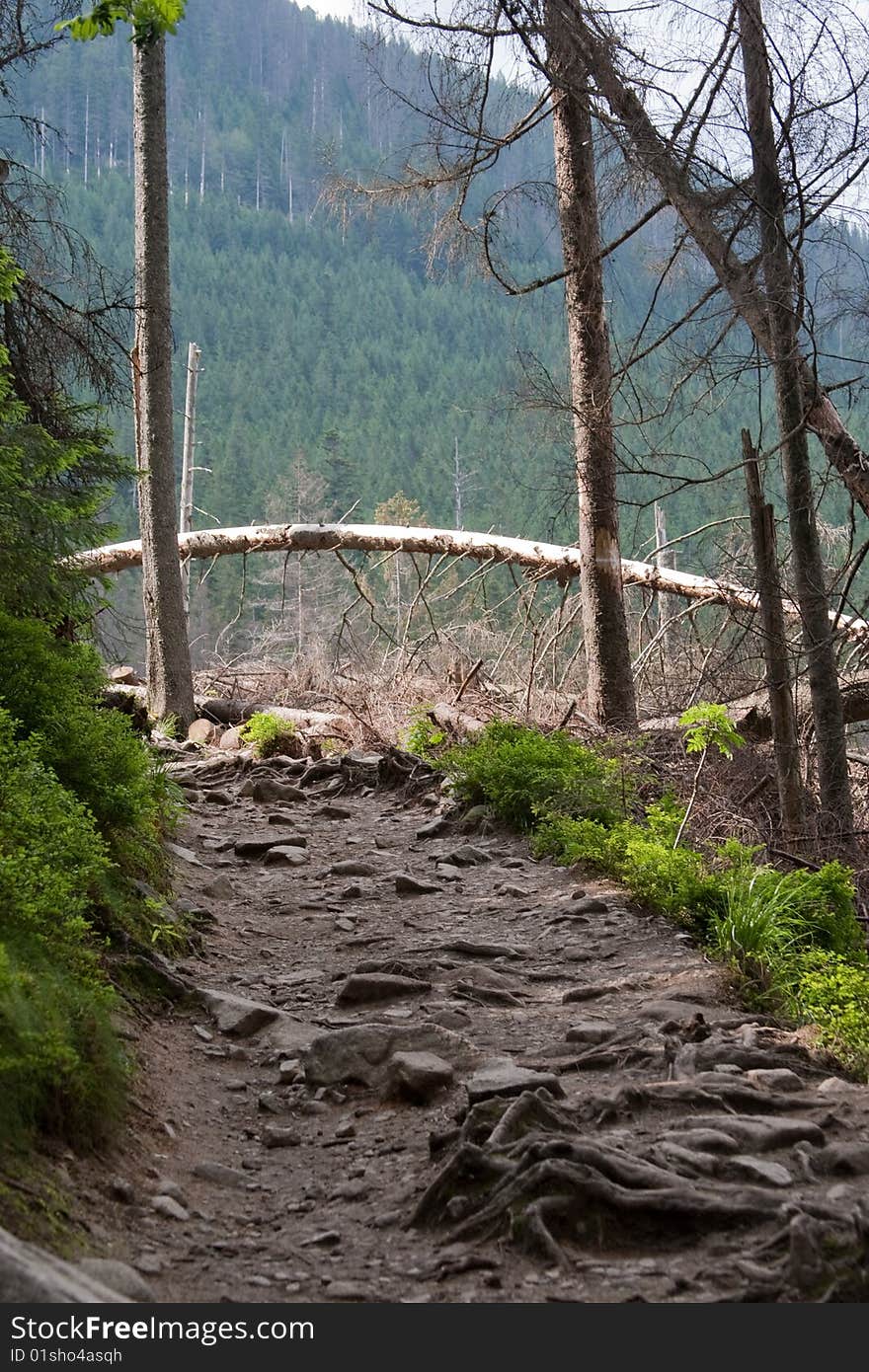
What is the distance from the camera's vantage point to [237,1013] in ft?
16.5

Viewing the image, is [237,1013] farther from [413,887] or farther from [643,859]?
[643,859]

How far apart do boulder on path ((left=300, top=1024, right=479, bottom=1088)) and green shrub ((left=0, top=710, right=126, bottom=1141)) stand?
0.88 m

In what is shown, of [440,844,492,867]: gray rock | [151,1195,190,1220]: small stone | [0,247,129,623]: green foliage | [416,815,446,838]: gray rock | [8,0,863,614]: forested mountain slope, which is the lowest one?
[151,1195,190,1220]: small stone

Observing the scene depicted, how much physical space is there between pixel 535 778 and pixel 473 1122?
200 inches

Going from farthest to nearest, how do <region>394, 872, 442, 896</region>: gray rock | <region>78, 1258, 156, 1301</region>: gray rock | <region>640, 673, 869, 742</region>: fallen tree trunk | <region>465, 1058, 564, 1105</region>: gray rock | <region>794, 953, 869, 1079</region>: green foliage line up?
Answer: 1. <region>640, 673, 869, 742</region>: fallen tree trunk
2. <region>394, 872, 442, 896</region>: gray rock
3. <region>794, 953, 869, 1079</region>: green foliage
4. <region>465, 1058, 564, 1105</region>: gray rock
5. <region>78, 1258, 156, 1301</region>: gray rock

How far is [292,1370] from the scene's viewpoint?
2.47 m

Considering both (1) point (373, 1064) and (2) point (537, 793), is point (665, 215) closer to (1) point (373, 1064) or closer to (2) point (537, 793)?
(2) point (537, 793)

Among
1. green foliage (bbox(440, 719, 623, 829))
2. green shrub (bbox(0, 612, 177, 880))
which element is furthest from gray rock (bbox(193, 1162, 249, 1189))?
green foliage (bbox(440, 719, 623, 829))

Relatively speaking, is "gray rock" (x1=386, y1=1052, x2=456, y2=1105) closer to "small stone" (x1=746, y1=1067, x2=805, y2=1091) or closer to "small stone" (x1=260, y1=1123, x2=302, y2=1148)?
"small stone" (x1=260, y1=1123, x2=302, y2=1148)

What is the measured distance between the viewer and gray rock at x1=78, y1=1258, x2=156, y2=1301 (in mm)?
2668

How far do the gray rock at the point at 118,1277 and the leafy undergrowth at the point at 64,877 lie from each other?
0.49 meters

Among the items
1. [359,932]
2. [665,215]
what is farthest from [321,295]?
[359,932]

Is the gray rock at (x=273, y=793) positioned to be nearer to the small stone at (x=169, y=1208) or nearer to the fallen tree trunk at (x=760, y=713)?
the fallen tree trunk at (x=760, y=713)

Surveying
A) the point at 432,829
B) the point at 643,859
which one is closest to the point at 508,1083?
the point at 643,859
